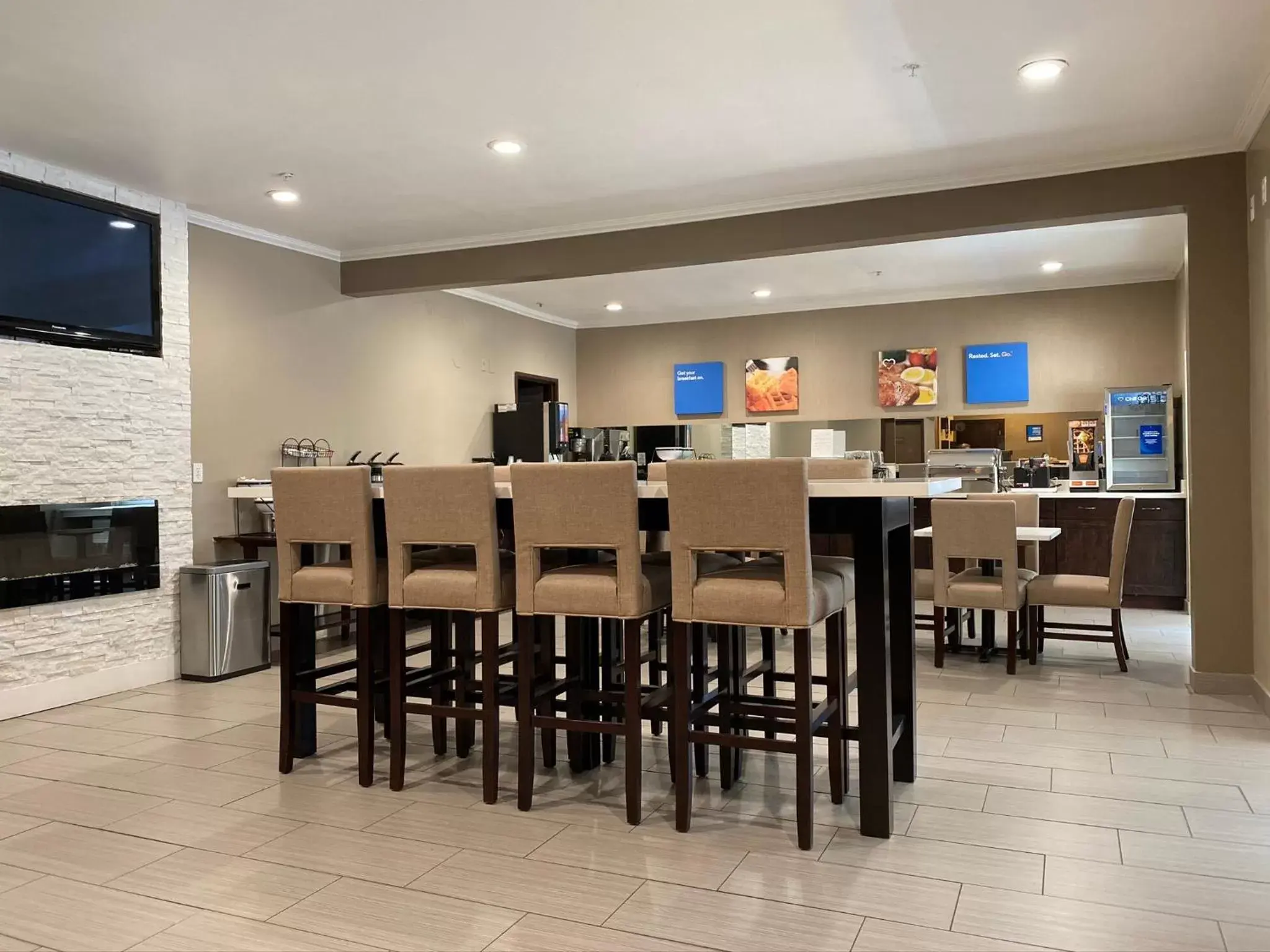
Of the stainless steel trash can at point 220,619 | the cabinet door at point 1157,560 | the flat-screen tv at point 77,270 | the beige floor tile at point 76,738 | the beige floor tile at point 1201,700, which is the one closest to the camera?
the beige floor tile at point 76,738

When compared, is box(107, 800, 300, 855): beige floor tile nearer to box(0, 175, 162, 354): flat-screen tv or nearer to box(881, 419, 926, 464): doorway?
box(0, 175, 162, 354): flat-screen tv

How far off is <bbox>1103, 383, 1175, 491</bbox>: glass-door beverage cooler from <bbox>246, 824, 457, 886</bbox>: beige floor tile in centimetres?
712

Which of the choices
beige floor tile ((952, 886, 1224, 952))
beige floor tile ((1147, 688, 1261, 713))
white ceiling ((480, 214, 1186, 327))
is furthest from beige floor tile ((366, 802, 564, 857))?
white ceiling ((480, 214, 1186, 327))

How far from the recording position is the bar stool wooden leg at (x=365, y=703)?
343 centimetres

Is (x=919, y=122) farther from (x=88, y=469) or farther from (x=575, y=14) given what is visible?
(x=88, y=469)

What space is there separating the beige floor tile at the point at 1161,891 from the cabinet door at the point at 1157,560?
5.48 meters

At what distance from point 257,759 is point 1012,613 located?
12.7 feet

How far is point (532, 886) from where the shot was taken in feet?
8.39

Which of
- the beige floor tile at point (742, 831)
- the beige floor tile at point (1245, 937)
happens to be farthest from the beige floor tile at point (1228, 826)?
the beige floor tile at point (742, 831)

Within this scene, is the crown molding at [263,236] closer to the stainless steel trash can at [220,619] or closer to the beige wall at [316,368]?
the beige wall at [316,368]

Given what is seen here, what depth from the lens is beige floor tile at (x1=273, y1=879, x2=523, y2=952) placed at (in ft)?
7.42

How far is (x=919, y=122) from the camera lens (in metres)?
4.40

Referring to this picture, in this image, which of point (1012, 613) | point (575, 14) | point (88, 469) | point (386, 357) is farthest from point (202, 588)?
point (1012, 613)

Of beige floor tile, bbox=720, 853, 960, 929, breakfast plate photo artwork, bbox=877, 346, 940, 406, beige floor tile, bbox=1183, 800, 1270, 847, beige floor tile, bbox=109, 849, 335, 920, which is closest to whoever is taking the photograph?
beige floor tile, bbox=720, 853, 960, 929
